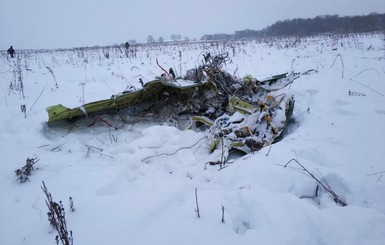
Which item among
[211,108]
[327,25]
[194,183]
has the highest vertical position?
[327,25]

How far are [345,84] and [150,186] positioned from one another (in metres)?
4.52

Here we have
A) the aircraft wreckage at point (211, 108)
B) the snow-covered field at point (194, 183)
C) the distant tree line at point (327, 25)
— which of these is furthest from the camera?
the distant tree line at point (327, 25)

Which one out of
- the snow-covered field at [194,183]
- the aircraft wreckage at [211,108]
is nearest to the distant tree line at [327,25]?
the aircraft wreckage at [211,108]

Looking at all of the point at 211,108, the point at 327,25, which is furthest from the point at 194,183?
the point at 327,25

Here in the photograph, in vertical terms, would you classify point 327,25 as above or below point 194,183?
above

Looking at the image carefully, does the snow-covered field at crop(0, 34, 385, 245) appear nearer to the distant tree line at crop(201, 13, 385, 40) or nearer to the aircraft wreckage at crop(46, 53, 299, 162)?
the aircraft wreckage at crop(46, 53, 299, 162)

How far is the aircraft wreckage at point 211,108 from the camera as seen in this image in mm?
3432

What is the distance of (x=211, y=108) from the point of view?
14.8 ft

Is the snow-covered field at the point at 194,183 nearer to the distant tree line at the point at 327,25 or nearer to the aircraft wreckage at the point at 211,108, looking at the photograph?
the aircraft wreckage at the point at 211,108

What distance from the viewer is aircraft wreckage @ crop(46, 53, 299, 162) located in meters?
3.43

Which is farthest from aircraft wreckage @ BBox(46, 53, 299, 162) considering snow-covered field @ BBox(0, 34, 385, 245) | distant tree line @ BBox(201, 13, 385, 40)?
distant tree line @ BBox(201, 13, 385, 40)

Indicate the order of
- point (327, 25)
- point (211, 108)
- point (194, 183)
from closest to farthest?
1. point (194, 183)
2. point (211, 108)
3. point (327, 25)

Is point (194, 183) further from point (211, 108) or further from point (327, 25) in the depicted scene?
point (327, 25)

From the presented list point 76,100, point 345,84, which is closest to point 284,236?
point 345,84
